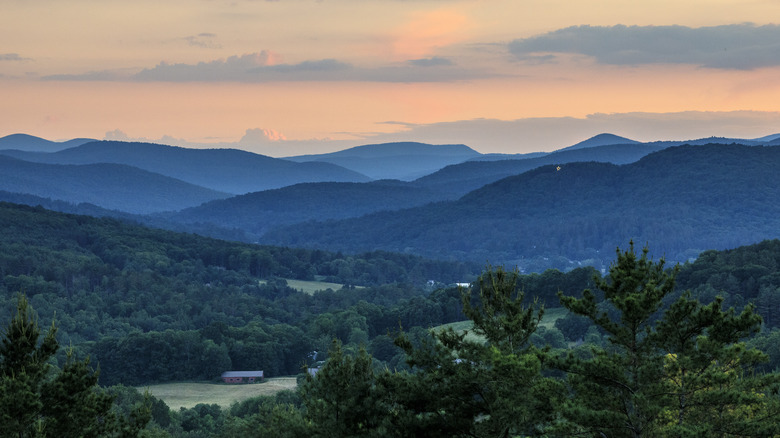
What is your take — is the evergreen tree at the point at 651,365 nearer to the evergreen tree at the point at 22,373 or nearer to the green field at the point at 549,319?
the evergreen tree at the point at 22,373

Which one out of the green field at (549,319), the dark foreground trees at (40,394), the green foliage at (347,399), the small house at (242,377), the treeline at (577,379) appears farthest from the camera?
the green field at (549,319)

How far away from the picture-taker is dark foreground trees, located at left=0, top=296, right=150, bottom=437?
55.1 feet

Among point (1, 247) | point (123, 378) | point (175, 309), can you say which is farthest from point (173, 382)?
point (1, 247)

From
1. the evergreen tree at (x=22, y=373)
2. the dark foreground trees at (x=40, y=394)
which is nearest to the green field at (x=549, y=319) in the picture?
the dark foreground trees at (x=40, y=394)

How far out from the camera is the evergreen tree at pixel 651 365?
16562 millimetres

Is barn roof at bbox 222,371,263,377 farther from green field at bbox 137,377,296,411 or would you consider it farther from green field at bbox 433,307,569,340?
green field at bbox 433,307,569,340

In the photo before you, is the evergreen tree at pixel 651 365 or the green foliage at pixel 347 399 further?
the green foliage at pixel 347 399

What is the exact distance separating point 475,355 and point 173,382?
236 feet

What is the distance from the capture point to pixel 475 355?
19.7 m

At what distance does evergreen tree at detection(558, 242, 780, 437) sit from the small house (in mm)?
71149

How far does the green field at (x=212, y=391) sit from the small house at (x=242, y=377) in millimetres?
1121

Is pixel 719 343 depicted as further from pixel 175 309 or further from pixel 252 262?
pixel 252 262

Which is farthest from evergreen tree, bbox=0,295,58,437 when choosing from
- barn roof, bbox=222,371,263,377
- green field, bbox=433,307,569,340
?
green field, bbox=433,307,569,340

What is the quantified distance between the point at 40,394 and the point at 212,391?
63506mm
